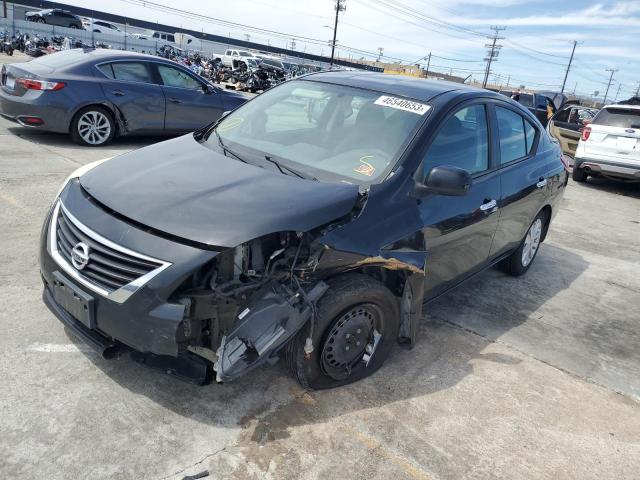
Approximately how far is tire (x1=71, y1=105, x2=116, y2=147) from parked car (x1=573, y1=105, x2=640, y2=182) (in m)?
9.25

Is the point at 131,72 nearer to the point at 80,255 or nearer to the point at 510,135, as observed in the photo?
the point at 510,135

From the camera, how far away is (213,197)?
2627mm

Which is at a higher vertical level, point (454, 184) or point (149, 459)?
point (454, 184)

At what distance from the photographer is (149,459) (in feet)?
7.57

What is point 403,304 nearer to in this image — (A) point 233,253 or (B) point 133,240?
(A) point 233,253

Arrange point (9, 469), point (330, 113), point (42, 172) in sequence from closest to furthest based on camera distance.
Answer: point (9, 469)
point (330, 113)
point (42, 172)

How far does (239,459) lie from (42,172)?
5.34 m

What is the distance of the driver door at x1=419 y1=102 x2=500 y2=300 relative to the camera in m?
3.21

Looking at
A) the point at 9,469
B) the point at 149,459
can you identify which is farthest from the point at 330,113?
the point at 9,469

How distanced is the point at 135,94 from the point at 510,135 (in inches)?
248

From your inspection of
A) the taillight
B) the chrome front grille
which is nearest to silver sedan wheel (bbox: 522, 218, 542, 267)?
the chrome front grille

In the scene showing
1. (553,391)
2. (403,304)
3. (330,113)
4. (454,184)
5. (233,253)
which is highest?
(330,113)

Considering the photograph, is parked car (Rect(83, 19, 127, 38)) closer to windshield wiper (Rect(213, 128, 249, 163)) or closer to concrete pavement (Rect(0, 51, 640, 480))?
windshield wiper (Rect(213, 128, 249, 163))

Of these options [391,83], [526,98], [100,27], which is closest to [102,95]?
[391,83]
